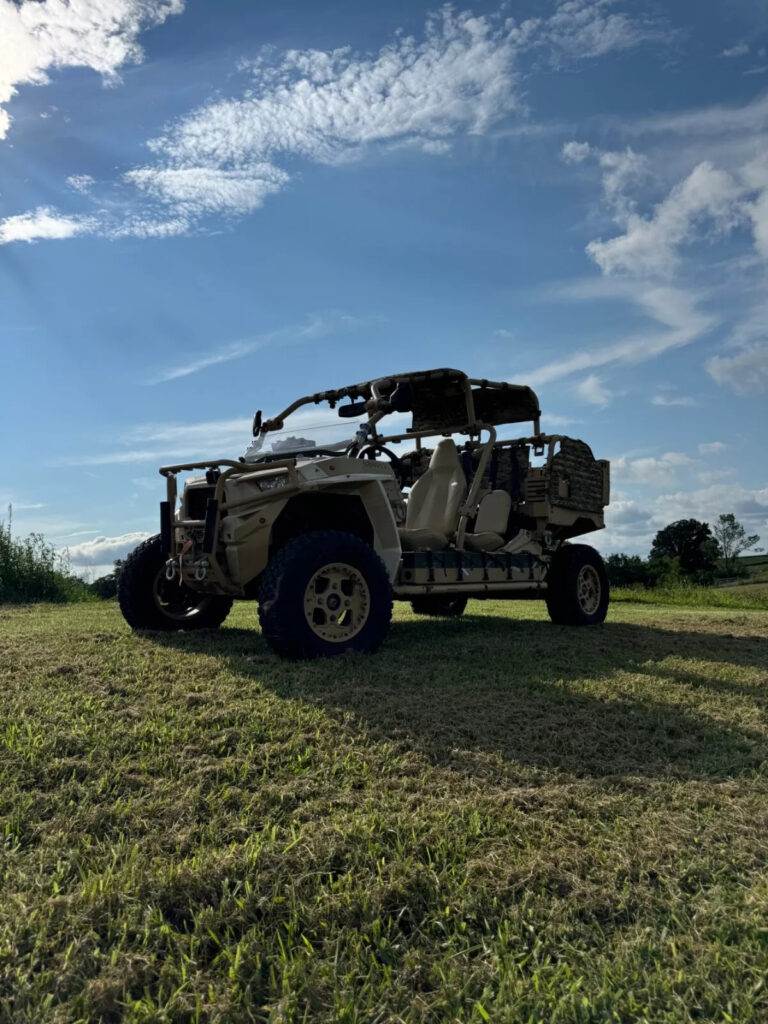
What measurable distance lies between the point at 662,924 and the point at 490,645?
12.9ft

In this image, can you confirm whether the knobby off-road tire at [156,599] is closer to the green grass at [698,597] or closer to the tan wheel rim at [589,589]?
the tan wheel rim at [589,589]

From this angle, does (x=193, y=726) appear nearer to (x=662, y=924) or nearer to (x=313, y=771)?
(x=313, y=771)

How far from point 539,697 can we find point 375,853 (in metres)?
2.13

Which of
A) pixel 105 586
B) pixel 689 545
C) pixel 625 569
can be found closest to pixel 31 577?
pixel 105 586

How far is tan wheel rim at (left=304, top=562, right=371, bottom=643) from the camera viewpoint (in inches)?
197

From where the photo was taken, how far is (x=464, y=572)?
6461 millimetres

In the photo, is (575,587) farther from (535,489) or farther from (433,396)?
(433,396)

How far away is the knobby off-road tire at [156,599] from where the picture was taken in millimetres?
6246

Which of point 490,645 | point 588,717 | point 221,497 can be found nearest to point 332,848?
point 588,717

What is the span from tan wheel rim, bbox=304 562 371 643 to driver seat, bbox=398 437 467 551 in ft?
5.57

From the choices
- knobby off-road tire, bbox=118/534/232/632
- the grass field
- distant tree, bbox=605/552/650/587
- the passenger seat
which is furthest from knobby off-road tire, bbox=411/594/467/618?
distant tree, bbox=605/552/650/587

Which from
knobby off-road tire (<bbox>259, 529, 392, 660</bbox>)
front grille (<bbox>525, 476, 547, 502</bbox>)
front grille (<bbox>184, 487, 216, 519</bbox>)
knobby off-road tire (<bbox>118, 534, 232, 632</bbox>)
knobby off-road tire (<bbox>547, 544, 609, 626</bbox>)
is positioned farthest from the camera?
knobby off-road tire (<bbox>547, 544, 609, 626</bbox>)

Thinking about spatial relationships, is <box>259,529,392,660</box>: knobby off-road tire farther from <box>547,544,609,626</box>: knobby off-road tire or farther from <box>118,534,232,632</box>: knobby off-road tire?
<box>547,544,609,626</box>: knobby off-road tire

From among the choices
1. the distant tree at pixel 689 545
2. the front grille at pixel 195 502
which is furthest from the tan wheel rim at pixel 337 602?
the distant tree at pixel 689 545
